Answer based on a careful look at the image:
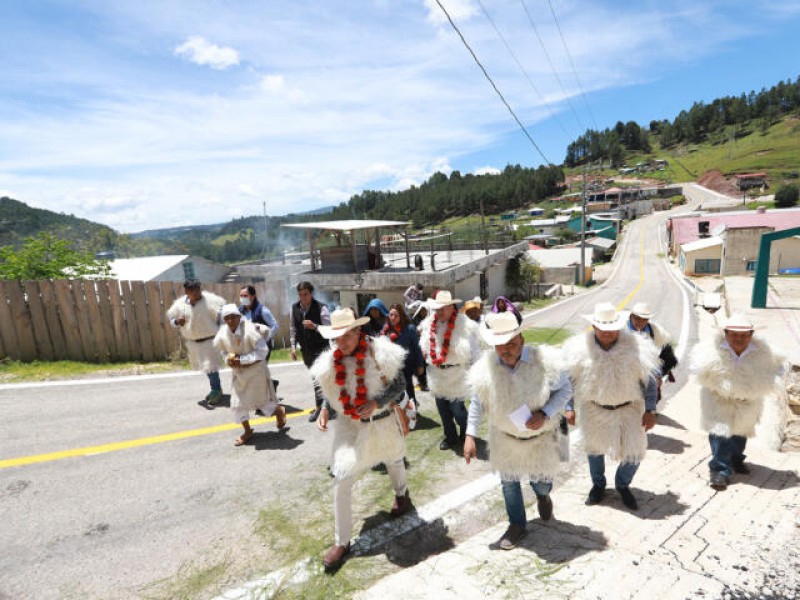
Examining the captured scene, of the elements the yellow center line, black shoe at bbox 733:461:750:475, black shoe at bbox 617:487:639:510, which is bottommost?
black shoe at bbox 733:461:750:475

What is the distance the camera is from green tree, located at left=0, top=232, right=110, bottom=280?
11.6m

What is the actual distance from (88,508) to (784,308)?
1546 cm

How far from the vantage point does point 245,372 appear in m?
5.54

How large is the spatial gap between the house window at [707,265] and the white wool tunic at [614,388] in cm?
4417

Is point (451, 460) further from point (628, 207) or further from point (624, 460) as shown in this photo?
point (628, 207)

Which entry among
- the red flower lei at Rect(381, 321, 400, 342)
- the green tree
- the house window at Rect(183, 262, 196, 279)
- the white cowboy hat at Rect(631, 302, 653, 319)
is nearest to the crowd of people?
the white cowboy hat at Rect(631, 302, 653, 319)

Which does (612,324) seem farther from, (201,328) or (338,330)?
(201,328)

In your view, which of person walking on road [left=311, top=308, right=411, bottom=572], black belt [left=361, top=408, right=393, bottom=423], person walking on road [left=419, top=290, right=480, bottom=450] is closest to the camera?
person walking on road [left=311, top=308, right=411, bottom=572]

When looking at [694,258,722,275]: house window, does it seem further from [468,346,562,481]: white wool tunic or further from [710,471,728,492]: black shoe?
A: [468,346,562,481]: white wool tunic

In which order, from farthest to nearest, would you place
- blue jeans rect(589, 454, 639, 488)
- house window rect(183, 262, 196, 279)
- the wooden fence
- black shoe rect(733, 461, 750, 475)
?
house window rect(183, 262, 196, 279) < the wooden fence < black shoe rect(733, 461, 750, 475) < blue jeans rect(589, 454, 639, 488)

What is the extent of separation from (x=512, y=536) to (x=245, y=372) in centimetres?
370

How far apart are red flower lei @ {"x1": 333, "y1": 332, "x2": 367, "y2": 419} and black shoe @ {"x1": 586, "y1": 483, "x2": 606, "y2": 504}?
2377mm

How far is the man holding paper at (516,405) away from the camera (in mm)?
3256

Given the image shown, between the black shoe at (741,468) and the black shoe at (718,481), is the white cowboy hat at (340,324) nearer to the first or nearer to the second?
the black shoe at (718,481)
